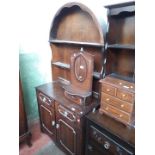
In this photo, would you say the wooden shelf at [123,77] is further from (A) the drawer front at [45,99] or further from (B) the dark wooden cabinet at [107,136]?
(A) the drawer front at [45,99]

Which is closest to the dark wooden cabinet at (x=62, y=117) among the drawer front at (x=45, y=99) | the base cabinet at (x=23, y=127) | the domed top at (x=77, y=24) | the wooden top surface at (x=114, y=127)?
the drawer front at (x=45, y=99)

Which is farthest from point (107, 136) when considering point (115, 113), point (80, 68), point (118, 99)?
point (80, 68)

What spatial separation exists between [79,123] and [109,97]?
40 cm

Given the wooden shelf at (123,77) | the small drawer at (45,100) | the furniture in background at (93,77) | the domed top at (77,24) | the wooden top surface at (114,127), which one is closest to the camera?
the wooden top surface at (114,127)

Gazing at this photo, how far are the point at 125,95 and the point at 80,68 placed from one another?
0.58 meters

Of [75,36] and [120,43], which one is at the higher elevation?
[75,36]

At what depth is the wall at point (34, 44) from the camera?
6.19 ft

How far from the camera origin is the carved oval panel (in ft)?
4.81

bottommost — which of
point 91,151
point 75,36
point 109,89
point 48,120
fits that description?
point 91,151

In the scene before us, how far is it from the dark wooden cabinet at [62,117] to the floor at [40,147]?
13 cm

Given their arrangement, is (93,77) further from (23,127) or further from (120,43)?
(23,127)

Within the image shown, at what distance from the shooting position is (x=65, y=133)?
1.61m
